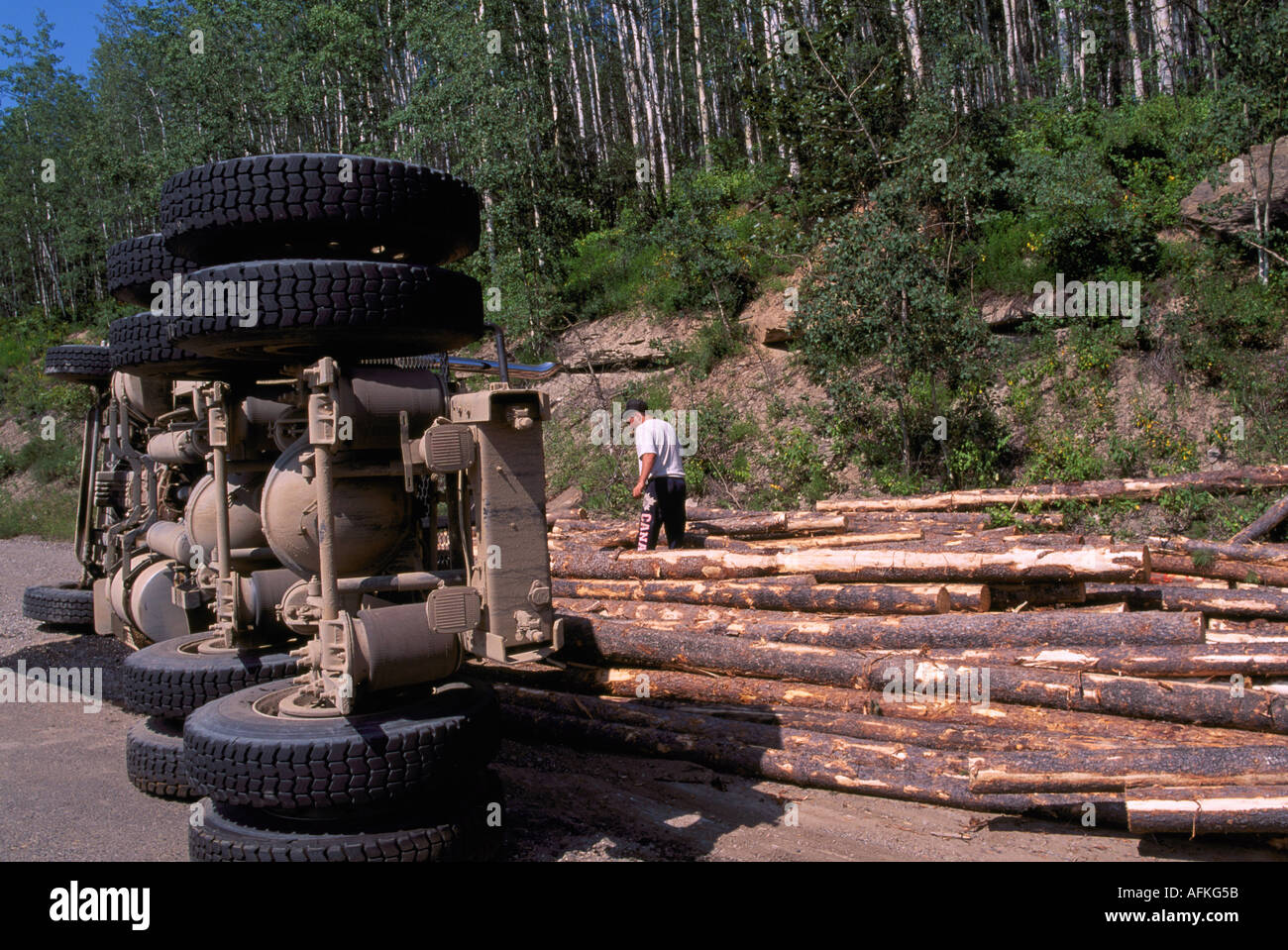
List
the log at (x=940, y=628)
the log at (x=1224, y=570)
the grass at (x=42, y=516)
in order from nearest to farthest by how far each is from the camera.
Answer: the log at (x=940, y=628), the log at (x=1224, y=570), the grass at (x=42, y=516)

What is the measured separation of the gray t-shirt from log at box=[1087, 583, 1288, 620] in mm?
4425

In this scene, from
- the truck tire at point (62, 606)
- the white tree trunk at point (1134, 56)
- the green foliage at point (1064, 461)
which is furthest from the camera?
the white tree trunk at point (1134, 56)

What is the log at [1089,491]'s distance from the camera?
452 inches

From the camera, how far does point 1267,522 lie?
10406mm

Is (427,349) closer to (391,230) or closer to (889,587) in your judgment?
(391,230)

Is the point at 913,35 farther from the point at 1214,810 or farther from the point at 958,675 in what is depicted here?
the point at 1214,810

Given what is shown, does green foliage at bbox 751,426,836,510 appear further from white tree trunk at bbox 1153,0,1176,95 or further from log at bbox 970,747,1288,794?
white tree trunk at bbox 1153,0,1176,95

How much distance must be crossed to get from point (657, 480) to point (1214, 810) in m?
6.52

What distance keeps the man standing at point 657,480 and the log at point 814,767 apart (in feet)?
11.7

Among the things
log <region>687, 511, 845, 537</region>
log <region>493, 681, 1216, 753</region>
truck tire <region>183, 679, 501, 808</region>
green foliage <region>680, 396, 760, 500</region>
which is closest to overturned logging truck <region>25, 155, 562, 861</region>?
truck tire <region>183, 679, 501, 808</region>

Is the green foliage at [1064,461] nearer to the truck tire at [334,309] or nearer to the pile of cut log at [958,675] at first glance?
the pile of cut log at [958,675]

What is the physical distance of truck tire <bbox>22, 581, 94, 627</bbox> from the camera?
10.8 meters

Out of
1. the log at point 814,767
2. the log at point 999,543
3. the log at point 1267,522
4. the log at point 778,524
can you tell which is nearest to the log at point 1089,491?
the log at point 1267,522

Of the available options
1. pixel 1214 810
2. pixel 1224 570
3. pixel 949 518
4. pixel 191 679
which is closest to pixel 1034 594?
pixel 1214 810
